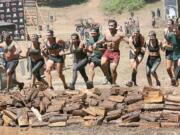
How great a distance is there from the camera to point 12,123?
15.7m

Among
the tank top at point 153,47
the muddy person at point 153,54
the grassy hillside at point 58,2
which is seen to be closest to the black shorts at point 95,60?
the muddy person at point 153,54

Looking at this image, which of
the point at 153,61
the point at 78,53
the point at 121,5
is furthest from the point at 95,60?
the point at 121,5

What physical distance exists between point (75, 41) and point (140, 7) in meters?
41.1

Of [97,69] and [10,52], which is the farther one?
[97,69]

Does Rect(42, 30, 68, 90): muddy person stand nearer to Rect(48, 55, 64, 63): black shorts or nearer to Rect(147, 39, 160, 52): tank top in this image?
Rect(48, 55, 64, 63): black shorts

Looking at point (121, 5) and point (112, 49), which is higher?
point (121, 5)

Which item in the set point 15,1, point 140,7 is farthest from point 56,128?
point 140,7

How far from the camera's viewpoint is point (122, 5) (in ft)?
190

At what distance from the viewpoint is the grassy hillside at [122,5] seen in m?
56.9

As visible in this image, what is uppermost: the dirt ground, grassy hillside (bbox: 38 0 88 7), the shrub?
grassy hillside (bbox: 38 0 88 7)

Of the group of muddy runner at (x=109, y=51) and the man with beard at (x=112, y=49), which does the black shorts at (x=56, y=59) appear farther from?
the man with beard at (x=112, y=49)

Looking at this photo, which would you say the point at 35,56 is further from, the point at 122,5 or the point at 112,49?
the point at 122,5

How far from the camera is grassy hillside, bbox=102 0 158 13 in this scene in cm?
5694

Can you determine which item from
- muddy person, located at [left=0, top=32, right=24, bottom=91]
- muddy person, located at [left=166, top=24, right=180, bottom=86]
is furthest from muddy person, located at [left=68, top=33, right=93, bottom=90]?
muddy person, located at [left=166, top=24, right=180, bottom=86]
